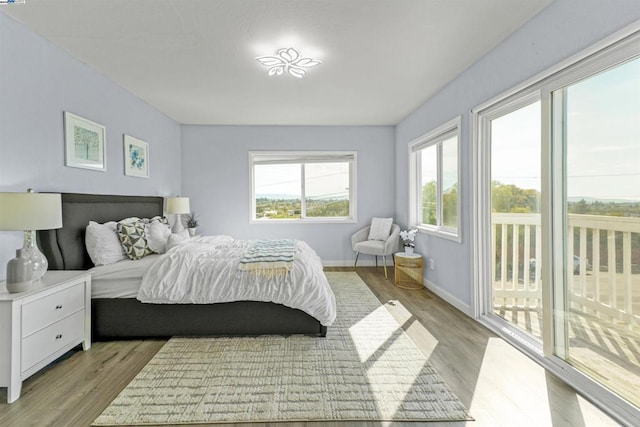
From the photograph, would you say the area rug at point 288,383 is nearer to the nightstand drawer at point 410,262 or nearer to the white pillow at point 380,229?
the nightstand drawer at point 410,262

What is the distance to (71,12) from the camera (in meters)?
2.26

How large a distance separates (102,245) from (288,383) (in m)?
2.18

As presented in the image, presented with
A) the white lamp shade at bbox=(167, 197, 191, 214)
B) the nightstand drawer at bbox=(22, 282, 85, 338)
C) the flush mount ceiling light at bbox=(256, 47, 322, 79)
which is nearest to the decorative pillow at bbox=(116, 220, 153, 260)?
the nightstand drawer at bbox=(22, 282, 85, 338)

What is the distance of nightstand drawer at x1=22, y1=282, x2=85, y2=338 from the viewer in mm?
1927

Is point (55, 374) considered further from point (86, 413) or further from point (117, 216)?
point (117, 216)

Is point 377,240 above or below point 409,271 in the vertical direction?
above

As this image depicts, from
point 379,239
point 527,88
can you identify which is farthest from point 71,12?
point 379,239

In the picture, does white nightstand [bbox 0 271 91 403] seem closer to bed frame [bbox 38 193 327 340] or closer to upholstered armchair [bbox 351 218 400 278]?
bed frame [bbox 38 193 327 340]

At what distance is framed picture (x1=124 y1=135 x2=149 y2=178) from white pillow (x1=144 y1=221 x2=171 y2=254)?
37.3 inches

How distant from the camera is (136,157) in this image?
401 cm

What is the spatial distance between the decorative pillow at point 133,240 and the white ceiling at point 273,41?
1.64 m

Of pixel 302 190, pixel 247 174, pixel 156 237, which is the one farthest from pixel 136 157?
pixel 302 190

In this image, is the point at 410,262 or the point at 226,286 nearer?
the point at 226,286

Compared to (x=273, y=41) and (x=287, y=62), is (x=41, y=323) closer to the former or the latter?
(x=273, y=41)
